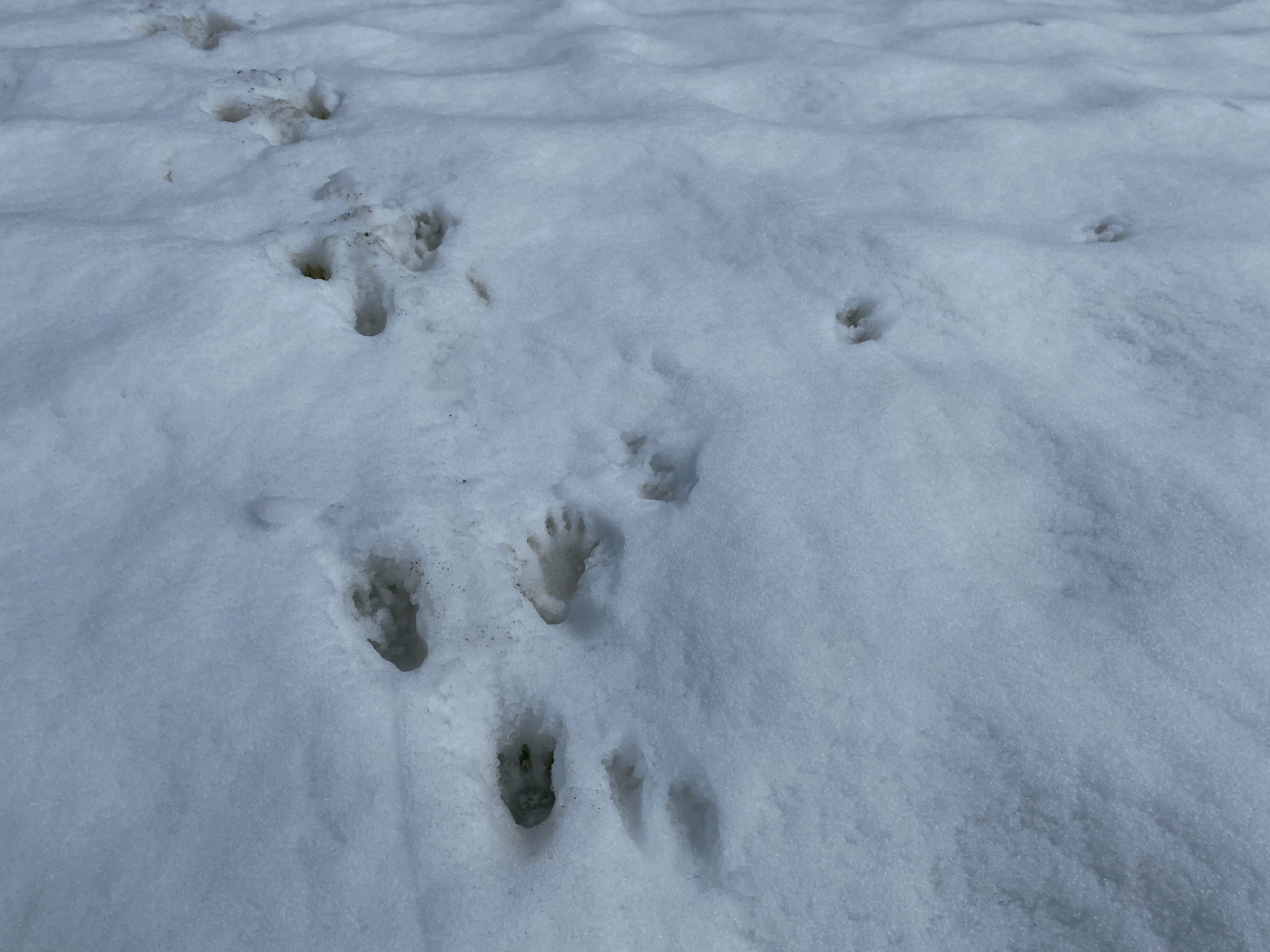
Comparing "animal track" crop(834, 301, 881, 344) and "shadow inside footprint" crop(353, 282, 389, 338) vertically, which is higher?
"animal track" crop(834, 301, 881, 344)

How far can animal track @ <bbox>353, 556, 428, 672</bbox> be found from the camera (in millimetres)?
1658

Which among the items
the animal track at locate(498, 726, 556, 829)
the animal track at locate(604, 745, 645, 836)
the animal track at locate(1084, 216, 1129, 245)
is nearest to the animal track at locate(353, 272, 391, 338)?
the animal track at locate(498, 726, 556, 829)

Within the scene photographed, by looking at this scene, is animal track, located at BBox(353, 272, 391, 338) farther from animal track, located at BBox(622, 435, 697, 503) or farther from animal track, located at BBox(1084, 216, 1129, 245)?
animal track, located at BBox(1084, 216, 1129, 245)

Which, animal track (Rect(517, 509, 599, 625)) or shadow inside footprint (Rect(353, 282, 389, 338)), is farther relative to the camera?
shadow inside footprint (Rect(353, 282, 389, 338))

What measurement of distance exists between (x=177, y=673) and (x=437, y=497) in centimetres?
61

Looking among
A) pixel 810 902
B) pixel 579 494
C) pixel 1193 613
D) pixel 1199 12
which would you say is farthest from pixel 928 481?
pixel 1199 12

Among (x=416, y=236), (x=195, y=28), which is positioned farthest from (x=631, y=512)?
(x=195, y=28)

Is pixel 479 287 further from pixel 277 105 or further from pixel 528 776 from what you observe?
pixel 528 776

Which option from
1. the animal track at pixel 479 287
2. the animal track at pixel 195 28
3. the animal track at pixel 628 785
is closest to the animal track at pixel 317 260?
the animal track at pixel 479 287

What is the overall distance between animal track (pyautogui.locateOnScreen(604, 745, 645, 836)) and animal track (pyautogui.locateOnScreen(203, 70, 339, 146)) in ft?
7.49

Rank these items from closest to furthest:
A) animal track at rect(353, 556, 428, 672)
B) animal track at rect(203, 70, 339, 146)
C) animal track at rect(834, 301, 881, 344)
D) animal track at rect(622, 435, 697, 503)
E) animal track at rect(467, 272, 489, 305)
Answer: animal track at rect(353, 556, 428, 672) → animal track at rect(622, 435, 697, 503) → animal track at rect(834, 301, 881, 344) → animal track at rect(467, 272, 489, 305) → animal track at rect(203, 70, 339, 146)

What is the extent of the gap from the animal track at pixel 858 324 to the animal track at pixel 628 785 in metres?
1.21

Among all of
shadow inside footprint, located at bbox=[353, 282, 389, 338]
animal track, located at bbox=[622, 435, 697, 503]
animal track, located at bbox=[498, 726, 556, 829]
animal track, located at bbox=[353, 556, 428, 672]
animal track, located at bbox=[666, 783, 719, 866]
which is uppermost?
shadow inside footprint, located at bbox=[353, 282, 389, 338]

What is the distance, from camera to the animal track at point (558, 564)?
68.8 inches
